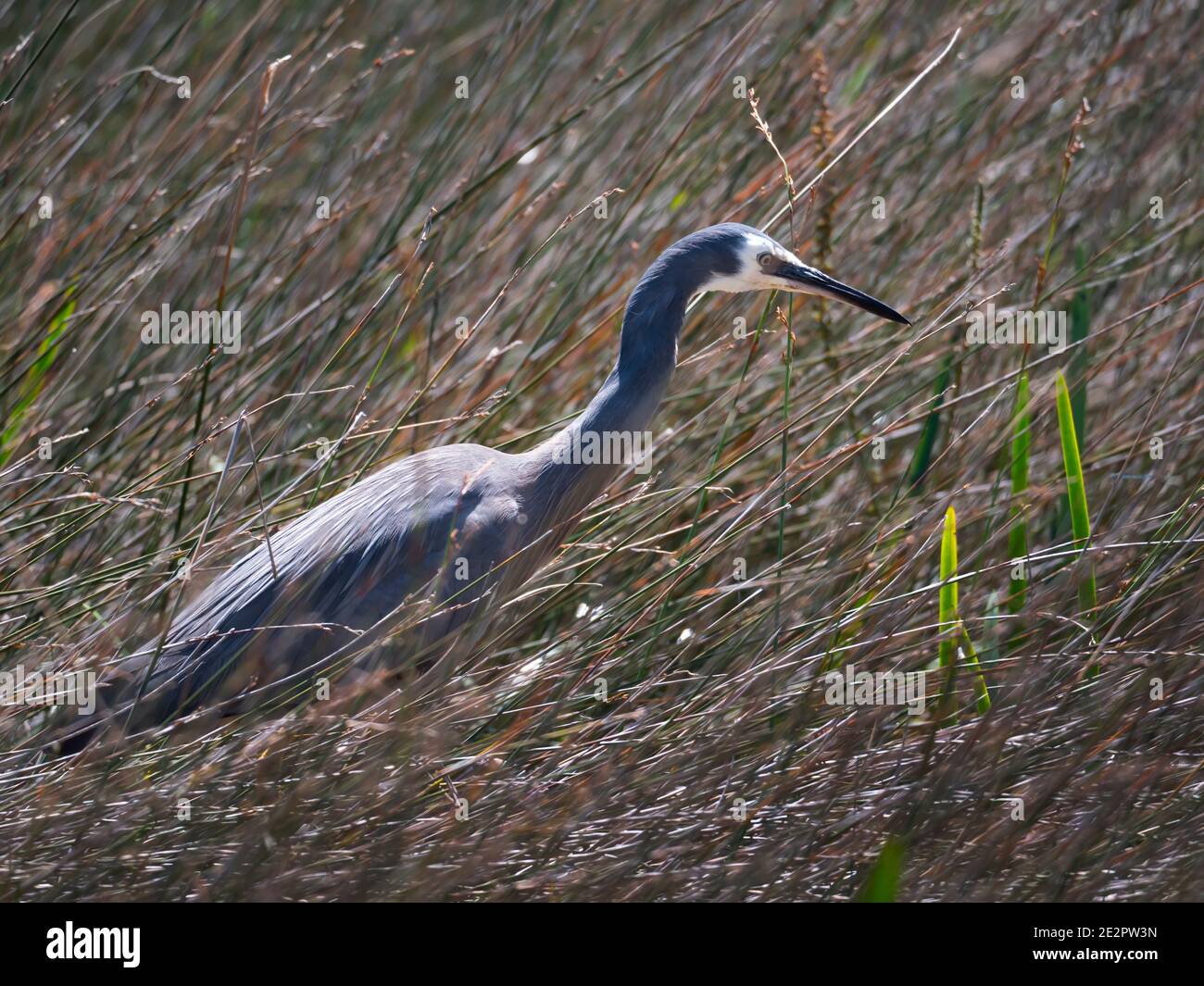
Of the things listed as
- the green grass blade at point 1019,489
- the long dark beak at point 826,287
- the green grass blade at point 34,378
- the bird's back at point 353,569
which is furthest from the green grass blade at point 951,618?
the green grass blade at point 34,378

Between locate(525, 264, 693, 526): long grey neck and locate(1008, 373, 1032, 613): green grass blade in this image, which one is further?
locate(525, 264, 693, 526): long grey neck

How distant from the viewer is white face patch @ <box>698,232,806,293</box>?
2.29 m

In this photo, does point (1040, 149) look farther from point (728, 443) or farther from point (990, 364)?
point (728, 443)

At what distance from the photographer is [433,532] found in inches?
95.4

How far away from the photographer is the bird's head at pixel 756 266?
229 centimetres

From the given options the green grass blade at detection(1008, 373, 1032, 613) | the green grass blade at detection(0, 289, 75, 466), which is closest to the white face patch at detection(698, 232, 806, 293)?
the green grass blade at detection(1008, 373, 1032, 613)

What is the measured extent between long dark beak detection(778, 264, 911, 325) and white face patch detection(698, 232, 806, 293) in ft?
0.04

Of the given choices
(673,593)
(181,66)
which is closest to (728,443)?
(673,593)

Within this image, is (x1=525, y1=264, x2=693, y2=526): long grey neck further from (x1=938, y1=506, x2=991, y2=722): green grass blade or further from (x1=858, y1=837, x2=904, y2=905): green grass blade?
(x1=858, y1=837, x2=904, y2=905): green grass blade

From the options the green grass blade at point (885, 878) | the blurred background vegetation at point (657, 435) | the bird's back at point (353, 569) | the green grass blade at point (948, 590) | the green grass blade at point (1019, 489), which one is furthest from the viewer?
the bird's back at point (353, 569)

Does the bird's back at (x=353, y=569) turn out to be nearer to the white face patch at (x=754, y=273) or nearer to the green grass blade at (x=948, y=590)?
the white face patch at (x=754, y=273)

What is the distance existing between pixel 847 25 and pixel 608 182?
0.71 meters

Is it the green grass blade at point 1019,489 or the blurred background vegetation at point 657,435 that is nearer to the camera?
the blurred background vegetation at point 657,435
